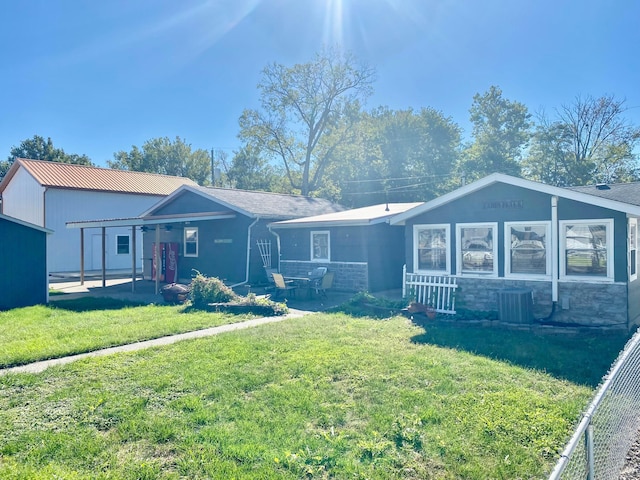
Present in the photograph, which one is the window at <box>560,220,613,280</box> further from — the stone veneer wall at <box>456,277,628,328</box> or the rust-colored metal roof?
the rust-colored metal roof

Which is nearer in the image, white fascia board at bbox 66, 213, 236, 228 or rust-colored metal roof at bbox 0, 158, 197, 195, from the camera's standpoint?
white fascia board at bbox 66, 213, 236, 228

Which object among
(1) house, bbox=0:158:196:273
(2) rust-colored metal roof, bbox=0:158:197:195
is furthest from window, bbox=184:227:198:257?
(2) rust-colored metal roof, bbox=0:158:197:195

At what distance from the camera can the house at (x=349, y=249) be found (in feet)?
47.8

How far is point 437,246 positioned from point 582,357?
4.90 metres

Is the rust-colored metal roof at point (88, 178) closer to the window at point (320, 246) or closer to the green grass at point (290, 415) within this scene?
the window at point (320, 246)

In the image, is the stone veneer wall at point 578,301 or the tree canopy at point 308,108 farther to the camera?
the tree canopy at point 308,108

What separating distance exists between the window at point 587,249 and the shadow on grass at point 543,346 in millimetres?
1343

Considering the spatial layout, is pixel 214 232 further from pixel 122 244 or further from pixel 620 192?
pixel 620 192

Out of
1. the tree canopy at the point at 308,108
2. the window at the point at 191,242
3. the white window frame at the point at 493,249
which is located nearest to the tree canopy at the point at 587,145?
the tree canopy at the point at 308,108

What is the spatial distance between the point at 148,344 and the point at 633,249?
9.80 meters

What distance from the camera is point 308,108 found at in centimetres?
3634

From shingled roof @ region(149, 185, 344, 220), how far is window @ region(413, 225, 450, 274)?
21.5ft

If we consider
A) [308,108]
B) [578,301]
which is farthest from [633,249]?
[308,108]

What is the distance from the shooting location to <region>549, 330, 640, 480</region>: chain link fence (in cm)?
267
